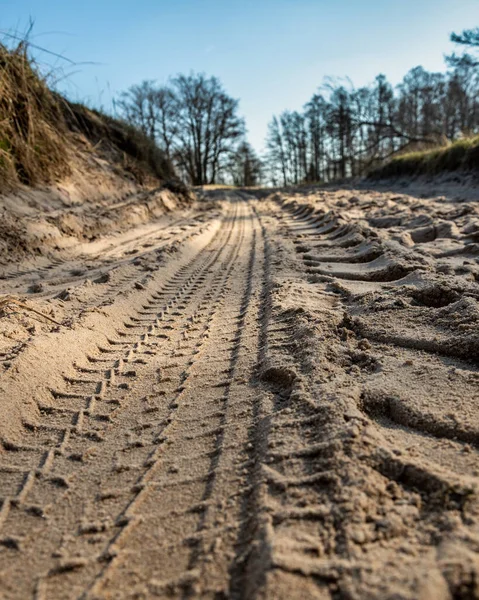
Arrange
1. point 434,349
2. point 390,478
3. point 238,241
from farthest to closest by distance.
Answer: point 238,241
point 434,349
point 390,478

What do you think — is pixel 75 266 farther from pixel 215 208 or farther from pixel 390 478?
pixel 215 208

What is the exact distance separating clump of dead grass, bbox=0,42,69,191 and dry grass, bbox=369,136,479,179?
29.3 ft

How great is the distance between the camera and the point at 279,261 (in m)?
4.06

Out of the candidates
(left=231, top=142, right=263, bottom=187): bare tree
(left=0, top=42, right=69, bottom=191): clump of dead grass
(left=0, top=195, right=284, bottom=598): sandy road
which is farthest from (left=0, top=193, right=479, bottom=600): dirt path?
(left=231, top=142, right=263, bottom=187): bare tree

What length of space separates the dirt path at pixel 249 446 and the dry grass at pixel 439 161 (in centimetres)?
821

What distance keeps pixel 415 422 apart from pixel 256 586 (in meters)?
0.84

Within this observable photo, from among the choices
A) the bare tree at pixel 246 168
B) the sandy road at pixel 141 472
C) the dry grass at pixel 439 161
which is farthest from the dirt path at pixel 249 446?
the bare tree at pixel 246 168

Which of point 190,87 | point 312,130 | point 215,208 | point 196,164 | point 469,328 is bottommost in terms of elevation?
point 469,328

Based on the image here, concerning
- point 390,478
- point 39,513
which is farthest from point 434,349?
point 39,513

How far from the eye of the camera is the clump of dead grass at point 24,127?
5215 millimetres

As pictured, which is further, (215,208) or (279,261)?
(215,208)

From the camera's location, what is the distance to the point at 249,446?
4.81 ft

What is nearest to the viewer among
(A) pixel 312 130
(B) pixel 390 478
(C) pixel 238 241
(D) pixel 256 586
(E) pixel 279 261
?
(D) pixel 256 586

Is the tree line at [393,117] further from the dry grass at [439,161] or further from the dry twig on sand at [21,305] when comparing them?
the dry twig on sand at [21,305]
